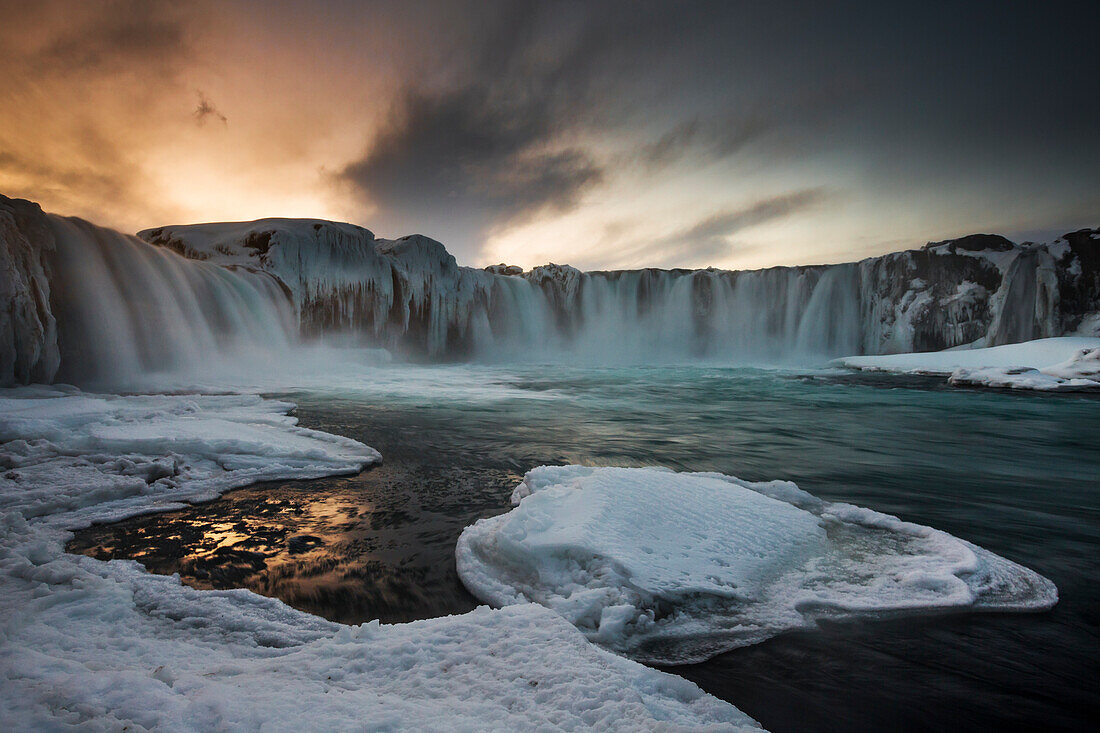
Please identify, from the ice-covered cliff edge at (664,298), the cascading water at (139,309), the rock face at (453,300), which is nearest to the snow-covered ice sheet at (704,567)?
the rock face at (453,300)

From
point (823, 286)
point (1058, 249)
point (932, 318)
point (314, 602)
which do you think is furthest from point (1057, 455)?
point (823, 286)

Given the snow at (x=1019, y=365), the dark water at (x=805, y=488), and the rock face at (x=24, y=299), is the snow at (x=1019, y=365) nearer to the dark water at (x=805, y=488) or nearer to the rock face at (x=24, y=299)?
the dark water at (x=805, y=488)

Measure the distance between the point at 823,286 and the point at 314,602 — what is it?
31851 mm

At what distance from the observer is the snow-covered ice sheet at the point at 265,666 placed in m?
1.20

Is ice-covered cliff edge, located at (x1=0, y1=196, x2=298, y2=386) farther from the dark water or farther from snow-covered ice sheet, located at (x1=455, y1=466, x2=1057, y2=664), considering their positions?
snow-covered ice sheet, located at (x1=455, y1=466, x2=1057, y2=664)

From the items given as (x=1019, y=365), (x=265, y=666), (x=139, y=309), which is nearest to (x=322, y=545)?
(x=265, y=666)

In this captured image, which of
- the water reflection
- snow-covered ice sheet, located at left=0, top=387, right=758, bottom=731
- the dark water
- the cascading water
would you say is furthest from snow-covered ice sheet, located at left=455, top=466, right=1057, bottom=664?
the cascading water

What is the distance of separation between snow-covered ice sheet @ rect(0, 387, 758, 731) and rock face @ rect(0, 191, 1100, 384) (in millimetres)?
8720

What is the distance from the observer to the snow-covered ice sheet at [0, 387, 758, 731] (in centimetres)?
120

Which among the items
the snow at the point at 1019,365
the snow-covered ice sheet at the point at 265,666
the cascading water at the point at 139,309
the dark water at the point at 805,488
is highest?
the cascading water at the point at 139,309

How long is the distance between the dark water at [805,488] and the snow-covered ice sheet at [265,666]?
35cm

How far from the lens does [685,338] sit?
107 feet

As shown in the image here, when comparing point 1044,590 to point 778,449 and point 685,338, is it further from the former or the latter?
point 685,338

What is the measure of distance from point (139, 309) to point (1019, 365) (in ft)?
88.3
